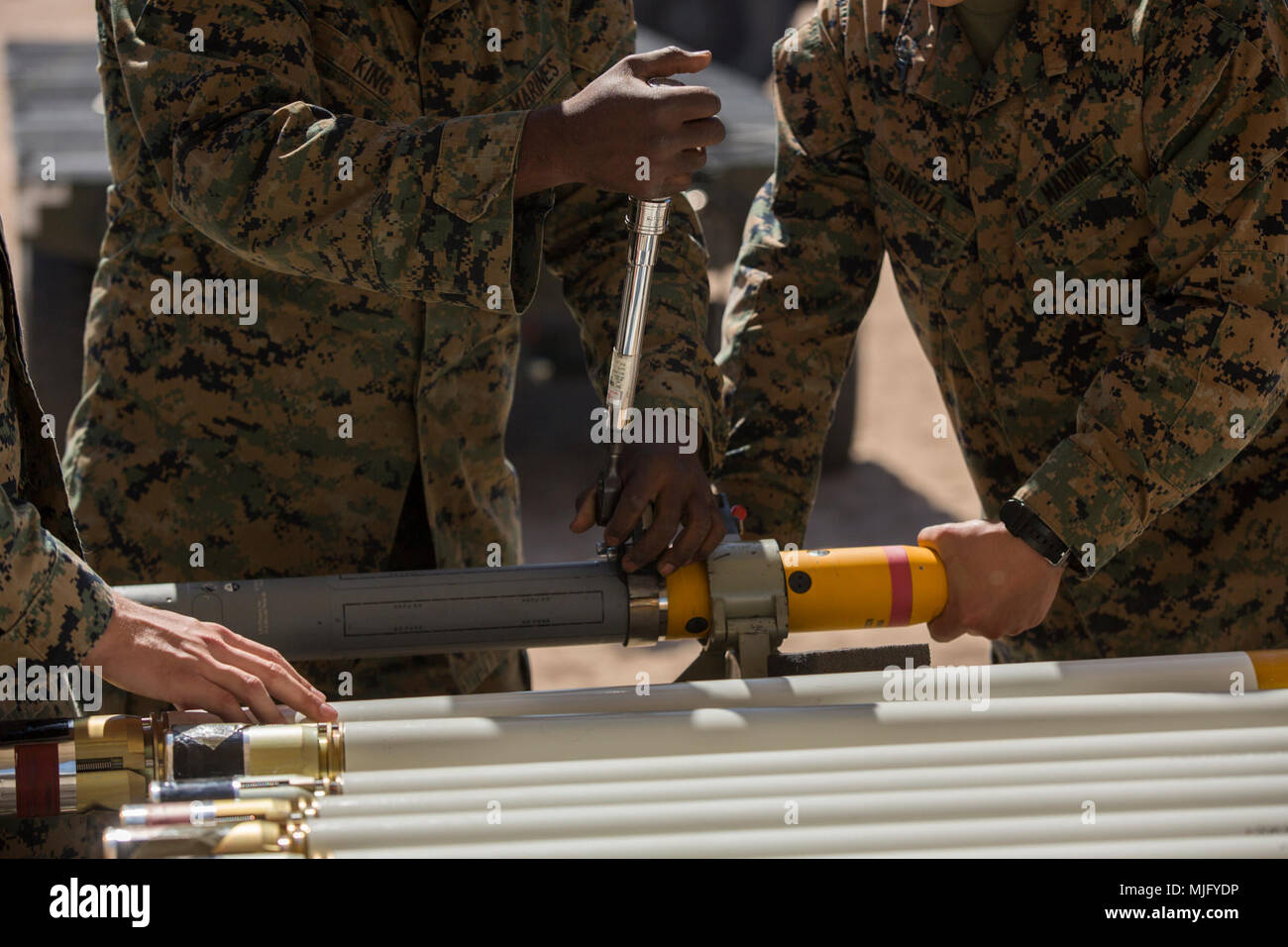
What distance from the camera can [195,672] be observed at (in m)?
1.67

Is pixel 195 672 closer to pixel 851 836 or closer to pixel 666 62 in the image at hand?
pixel 851 836

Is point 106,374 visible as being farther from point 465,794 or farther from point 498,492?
point 465,794

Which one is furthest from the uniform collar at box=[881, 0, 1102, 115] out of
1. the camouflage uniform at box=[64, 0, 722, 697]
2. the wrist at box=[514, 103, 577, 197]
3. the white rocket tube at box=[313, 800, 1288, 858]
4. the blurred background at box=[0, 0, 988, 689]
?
the blurred background at box=[0, 0, 988, 689]

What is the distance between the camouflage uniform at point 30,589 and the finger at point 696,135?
851 mm

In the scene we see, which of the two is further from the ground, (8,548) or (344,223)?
(344,223)

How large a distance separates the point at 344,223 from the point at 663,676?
10.9 feet

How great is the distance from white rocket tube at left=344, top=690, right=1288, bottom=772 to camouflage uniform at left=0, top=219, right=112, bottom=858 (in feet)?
1.12

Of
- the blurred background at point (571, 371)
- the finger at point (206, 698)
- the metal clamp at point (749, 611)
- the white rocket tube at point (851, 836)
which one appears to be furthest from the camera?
the blurred background at point (571, 371)

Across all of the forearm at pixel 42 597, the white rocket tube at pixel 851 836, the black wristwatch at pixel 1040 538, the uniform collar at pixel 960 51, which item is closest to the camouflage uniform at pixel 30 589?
the forearm at pixel 42 597

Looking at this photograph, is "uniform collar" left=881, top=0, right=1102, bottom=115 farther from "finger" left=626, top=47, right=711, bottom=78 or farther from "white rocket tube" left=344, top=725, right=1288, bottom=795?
"white rocket tube" left=344, top=725, right=1288, bottom=795

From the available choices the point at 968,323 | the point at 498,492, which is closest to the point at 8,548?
the point at 498,492

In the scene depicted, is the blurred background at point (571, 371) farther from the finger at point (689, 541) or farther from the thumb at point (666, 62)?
the thumb at point (666, 62)

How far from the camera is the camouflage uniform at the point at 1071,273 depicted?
2139 mm
